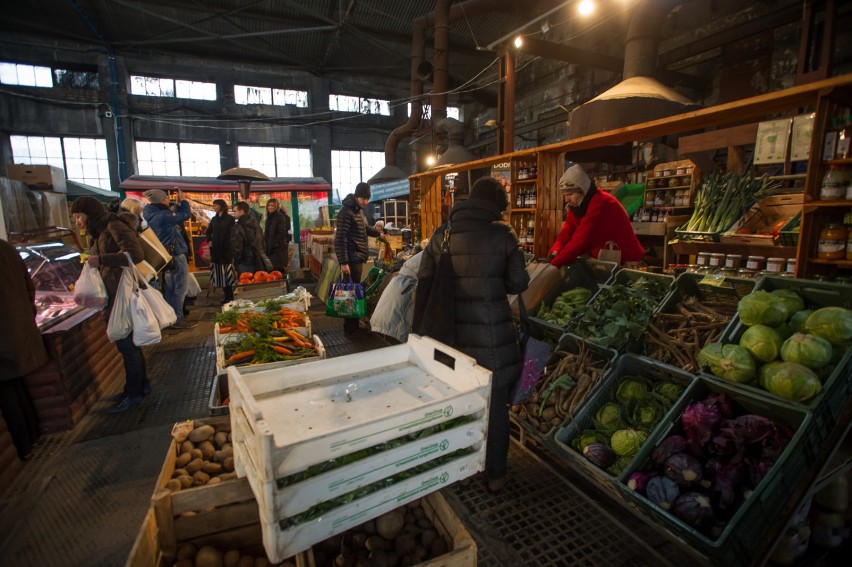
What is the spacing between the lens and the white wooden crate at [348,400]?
1.25m

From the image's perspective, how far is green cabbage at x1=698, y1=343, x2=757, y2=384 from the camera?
2275 millimetres

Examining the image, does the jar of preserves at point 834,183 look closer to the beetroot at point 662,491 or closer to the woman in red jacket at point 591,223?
the woman in red jacket at point 591,223

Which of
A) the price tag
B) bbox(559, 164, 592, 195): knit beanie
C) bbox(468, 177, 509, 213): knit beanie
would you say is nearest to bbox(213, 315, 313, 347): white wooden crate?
bbox(468, 177, 509, 213): knit beanie

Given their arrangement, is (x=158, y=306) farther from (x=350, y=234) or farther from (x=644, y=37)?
(x=644, y=37)

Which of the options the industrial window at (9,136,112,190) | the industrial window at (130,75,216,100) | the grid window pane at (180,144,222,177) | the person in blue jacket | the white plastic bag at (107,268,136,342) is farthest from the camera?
the grid window pane at (180,144,222,177)

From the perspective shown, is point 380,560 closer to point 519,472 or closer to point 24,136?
point 519,472

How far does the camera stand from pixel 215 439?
255 cm

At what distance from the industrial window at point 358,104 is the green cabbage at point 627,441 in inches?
810

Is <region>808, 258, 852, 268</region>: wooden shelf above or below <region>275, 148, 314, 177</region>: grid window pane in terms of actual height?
below

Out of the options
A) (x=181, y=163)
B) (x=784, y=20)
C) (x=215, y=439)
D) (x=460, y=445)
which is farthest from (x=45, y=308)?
(x=181, y=163)

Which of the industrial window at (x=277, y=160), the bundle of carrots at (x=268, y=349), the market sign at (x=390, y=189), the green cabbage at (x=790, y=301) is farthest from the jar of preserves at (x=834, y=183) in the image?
the industrial window at (x=277, y=160)

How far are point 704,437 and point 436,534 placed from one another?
1.55m

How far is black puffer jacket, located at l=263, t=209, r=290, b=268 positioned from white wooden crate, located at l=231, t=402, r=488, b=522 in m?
7.07

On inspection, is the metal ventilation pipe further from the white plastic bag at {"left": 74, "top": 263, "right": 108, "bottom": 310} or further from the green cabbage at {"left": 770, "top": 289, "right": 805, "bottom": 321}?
the white plastic bag at {"left": 74, "top": 263, "right": 108, "bottom": 310}
